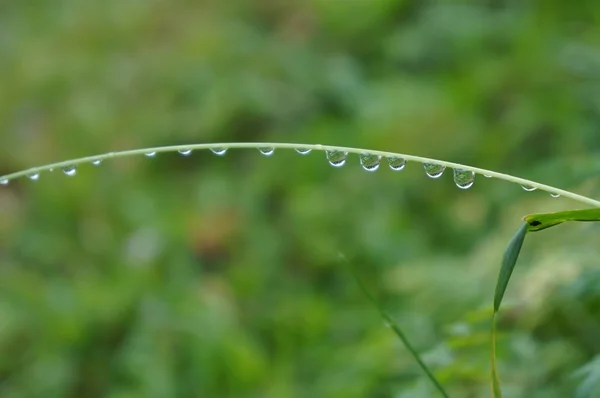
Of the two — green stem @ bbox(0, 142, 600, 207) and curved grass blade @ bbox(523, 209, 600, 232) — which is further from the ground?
green stem @ bbox(0, 142, 600, 207)

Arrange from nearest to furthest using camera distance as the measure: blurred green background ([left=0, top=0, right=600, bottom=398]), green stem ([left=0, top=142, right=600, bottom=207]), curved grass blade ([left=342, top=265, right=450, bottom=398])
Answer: green stem ([left=0, top=142, right=600, bottom=207]), curved grass blade ([left=342, top=265, right=450, bottom=398]), blurred green background ([left=0, top=0, right=600, bottom=398])

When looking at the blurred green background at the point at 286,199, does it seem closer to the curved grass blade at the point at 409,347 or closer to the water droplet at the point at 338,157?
the curved grass blade at the point at 409,347

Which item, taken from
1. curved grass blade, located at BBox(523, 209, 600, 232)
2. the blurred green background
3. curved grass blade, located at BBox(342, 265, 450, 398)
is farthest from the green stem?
the blurred green background

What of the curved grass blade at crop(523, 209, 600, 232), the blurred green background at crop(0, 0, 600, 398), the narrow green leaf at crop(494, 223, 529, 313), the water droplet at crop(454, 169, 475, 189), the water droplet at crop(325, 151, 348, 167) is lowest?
A: the blurred green background at crop(0, 0, 600, 398)

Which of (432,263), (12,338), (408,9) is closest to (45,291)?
(12,338)

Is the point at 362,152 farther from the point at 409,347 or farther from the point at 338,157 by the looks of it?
the point at 409,347

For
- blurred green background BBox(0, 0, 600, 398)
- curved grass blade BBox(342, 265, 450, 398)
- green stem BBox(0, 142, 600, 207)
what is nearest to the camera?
green stem BBox(0, 142, 600, 207)

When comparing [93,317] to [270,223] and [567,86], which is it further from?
[567,86]

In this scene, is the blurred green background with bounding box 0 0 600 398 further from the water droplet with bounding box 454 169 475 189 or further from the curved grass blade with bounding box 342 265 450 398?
the water droplet with bounding box 454 169 475 189
